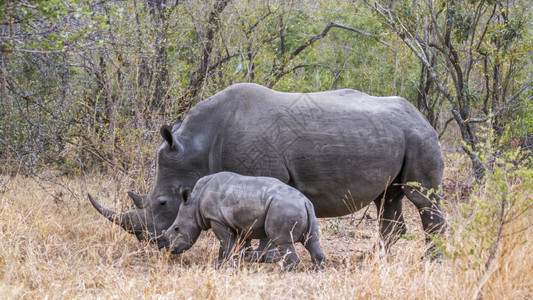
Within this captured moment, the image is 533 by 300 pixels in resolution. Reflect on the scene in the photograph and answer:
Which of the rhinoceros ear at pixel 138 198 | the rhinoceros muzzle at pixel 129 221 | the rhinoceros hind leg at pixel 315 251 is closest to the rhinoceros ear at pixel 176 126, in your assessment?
the rhinoceros ear at pixel 138 198

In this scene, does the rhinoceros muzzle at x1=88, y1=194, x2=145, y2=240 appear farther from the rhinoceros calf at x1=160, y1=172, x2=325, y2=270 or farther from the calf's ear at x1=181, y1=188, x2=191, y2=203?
the calf's ear at x1=181, y1=188, x2=191, y2=203

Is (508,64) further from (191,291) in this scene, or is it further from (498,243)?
(191,291)

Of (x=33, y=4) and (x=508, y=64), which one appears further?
(x=508, y=64)

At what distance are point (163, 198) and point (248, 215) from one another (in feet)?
3.52

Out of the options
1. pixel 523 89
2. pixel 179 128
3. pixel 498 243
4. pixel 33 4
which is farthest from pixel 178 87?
pixel 498 243

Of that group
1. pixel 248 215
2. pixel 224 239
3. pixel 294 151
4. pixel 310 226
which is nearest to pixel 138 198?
pixel 224 239

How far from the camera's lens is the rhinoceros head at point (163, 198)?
6.44 metres

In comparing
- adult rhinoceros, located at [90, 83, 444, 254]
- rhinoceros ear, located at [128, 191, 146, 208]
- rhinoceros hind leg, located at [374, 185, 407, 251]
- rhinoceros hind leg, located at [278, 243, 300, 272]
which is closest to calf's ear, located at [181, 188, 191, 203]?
adult rhinoceros, located at [90, 83, 444, 254]

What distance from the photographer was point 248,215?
19.1 ft

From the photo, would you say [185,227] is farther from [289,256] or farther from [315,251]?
[315,251]

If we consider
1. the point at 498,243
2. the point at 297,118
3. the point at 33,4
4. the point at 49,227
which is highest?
the point at 33,4

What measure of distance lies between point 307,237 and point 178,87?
15.2 ft

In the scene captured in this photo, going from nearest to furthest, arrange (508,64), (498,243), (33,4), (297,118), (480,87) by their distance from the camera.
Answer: (498,243) → (33,4) → (297,118) → (508,64) → (480,87)

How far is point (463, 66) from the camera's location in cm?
1064
